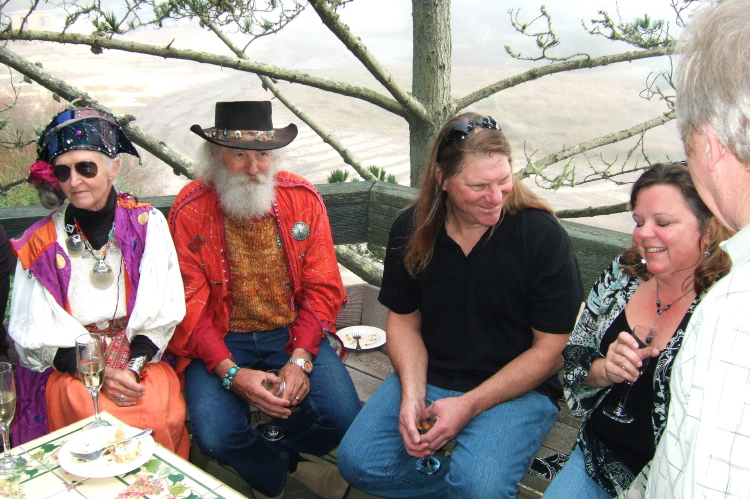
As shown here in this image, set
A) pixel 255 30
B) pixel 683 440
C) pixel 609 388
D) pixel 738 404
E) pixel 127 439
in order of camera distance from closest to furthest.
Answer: pixel 738 404 < pixel 683 440 < pixel 127 439 < pixel 609 388 < pixel 255 30

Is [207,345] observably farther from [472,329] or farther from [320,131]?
[320,131]

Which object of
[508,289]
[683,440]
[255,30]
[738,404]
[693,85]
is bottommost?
[508,289]

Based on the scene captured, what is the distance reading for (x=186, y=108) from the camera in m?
11.5

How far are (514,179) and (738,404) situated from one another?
1721mm

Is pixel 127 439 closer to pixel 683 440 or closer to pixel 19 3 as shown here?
pixel 683 440

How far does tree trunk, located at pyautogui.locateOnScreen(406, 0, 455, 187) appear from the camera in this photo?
4887 millimetres

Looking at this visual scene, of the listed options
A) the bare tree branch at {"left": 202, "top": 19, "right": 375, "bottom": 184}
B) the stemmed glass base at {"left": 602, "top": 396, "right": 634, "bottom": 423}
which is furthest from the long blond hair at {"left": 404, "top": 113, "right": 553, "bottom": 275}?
the bare tree branch at {"left": 202, "top": 19, "right": 375, "bottom": 184}

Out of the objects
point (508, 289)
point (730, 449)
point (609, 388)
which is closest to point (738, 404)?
point (730, 449)

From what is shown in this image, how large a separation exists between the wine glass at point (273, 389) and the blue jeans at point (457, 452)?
0.37 m

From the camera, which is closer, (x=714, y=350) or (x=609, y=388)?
(x=714, y=350)

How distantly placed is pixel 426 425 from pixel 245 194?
4.19 ft

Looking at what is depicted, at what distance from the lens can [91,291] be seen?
9.23 ft

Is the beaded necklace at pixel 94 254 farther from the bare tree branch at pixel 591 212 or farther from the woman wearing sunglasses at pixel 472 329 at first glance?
the bare tree branch at pixel 591 212

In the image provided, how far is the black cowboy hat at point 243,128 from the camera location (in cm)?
304
